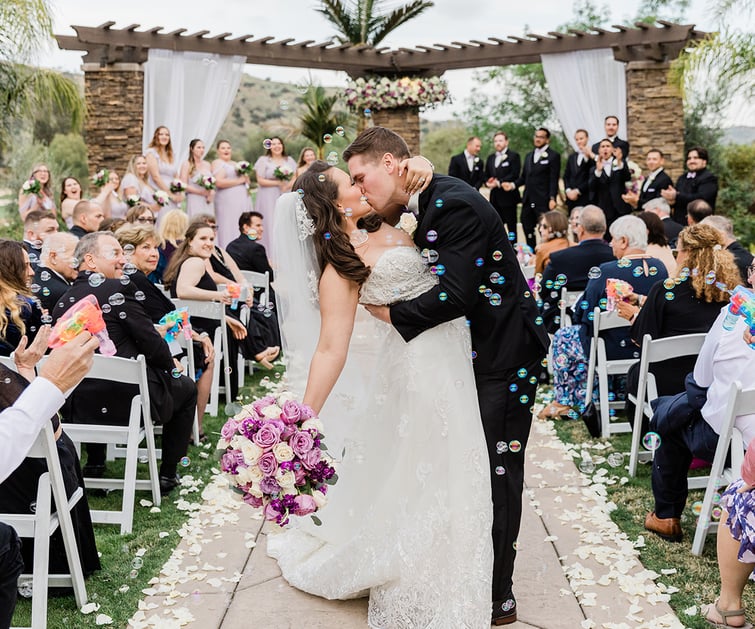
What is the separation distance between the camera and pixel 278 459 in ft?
9.40

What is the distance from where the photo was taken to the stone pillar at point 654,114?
1398 centimetres

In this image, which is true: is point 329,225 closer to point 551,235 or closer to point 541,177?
point 551,235

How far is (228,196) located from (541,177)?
5044 mm

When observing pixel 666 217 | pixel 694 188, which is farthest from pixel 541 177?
pixel 666 217

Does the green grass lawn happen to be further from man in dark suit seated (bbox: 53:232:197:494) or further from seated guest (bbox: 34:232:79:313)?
seated guest (bbox: 34:232:79:313)

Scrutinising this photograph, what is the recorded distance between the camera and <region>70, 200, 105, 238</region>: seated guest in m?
8.20

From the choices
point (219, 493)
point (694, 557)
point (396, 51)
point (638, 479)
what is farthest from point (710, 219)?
point (396, 51)

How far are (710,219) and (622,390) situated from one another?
5.02 ft

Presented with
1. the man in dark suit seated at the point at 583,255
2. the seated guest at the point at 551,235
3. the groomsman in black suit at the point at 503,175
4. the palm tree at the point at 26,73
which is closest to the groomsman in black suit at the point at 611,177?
the groomsman in black suit at the point at 503,175

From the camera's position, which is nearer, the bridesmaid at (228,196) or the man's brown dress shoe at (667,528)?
the man's brown dress shoe at (667,528)

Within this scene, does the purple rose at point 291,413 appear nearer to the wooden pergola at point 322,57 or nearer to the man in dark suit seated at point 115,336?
the man in dark suit seated at point 115,336

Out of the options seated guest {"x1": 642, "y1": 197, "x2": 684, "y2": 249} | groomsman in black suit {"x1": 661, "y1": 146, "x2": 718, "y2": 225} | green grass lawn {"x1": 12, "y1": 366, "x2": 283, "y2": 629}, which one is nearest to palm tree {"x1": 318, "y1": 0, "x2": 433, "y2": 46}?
groomsman in black suit {"x1": 661, "y1": 146, "x2": 718, "y2": 225}

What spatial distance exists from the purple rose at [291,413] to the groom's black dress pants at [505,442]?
0.85m

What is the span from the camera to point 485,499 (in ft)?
10.9
